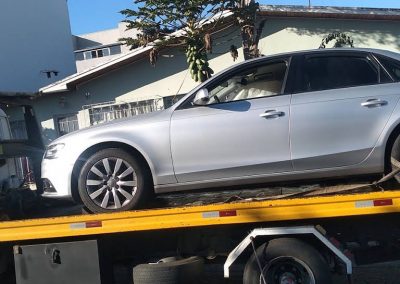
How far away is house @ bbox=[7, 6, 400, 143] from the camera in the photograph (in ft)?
47.9

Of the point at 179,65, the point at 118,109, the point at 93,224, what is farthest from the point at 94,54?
the point at 93,224

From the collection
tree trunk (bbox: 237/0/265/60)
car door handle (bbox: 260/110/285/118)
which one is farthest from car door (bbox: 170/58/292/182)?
tree trunk (bbox: 237/0/265/60)

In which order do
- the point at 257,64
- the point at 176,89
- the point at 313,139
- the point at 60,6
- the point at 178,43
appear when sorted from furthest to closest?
the point at 60,6 → the point at 176,89 → the point at 178,43 → the point at 257,64 → the point at 313,139

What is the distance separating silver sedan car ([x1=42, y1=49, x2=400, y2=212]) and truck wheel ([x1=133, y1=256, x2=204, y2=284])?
63cm

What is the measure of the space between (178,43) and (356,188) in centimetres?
908

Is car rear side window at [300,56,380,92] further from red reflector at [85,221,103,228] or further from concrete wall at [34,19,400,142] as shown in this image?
concrete wall at [34,19,400,142]

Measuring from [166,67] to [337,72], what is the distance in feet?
35.1

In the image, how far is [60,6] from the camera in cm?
2725

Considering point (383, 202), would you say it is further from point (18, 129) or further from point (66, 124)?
point (66, 124)

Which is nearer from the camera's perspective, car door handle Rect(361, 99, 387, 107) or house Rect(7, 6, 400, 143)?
car door handle Rect(361, 99, 387, 107)

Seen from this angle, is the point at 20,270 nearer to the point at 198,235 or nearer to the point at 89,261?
the point at 89,261

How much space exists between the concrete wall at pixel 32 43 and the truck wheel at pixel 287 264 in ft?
57.3

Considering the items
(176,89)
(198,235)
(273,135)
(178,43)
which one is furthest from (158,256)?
(176,89)

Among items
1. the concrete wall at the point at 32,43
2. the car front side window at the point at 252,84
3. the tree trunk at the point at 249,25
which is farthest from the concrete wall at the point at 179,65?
the car front side window at the point at 252,84
